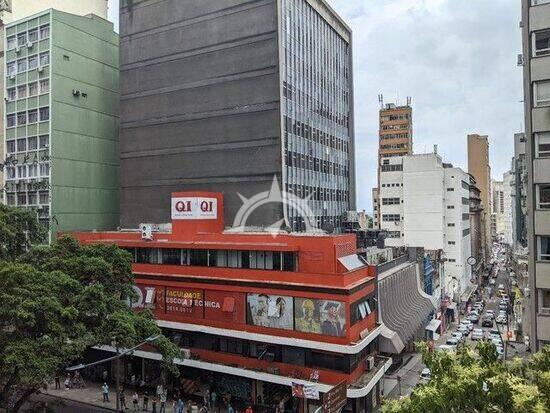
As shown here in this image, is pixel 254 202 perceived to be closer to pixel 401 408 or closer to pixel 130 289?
pixel 130 289

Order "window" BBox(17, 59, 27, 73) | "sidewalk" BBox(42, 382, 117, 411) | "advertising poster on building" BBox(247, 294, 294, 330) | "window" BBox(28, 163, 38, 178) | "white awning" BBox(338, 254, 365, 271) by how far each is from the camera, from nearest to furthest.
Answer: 1. "white awning" BBox(338, 254, 365, 271)
2. "advertising poster on building" BBox(247, 294, 294, 330)
3. "sidewalk" BBox(42, 382, 117, 411)
4. "window" BBox(28, 163, 38, 178)
5. "window" BBox(17, 59, 27, 73)

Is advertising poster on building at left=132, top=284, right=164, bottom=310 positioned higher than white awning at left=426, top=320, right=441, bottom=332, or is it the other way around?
advertising poster on building at left=132, top=284, right=164, bottom=310

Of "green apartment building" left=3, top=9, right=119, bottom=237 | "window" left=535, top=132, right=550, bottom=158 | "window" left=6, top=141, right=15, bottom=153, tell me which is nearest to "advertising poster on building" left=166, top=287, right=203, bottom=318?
"window" left=535, top=132, right=550, bottom=158

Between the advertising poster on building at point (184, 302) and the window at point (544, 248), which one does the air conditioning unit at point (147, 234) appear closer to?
the advertising poster on building at point (184, 302)

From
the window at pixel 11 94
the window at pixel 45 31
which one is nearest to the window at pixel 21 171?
the window at pixel 11 94

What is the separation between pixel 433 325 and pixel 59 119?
5531 cm

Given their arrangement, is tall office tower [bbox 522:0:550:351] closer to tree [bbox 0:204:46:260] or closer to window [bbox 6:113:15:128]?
tree [bbox 0:204:46:260]

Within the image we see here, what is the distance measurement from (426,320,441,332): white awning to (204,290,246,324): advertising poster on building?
31151mm

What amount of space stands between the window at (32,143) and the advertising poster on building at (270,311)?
136 feet

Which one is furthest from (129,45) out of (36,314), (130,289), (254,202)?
(36,314)

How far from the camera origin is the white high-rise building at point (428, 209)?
269ft

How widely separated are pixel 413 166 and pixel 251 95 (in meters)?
40.7

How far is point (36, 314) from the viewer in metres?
24.0

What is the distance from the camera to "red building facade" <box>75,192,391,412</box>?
32.8 metres
